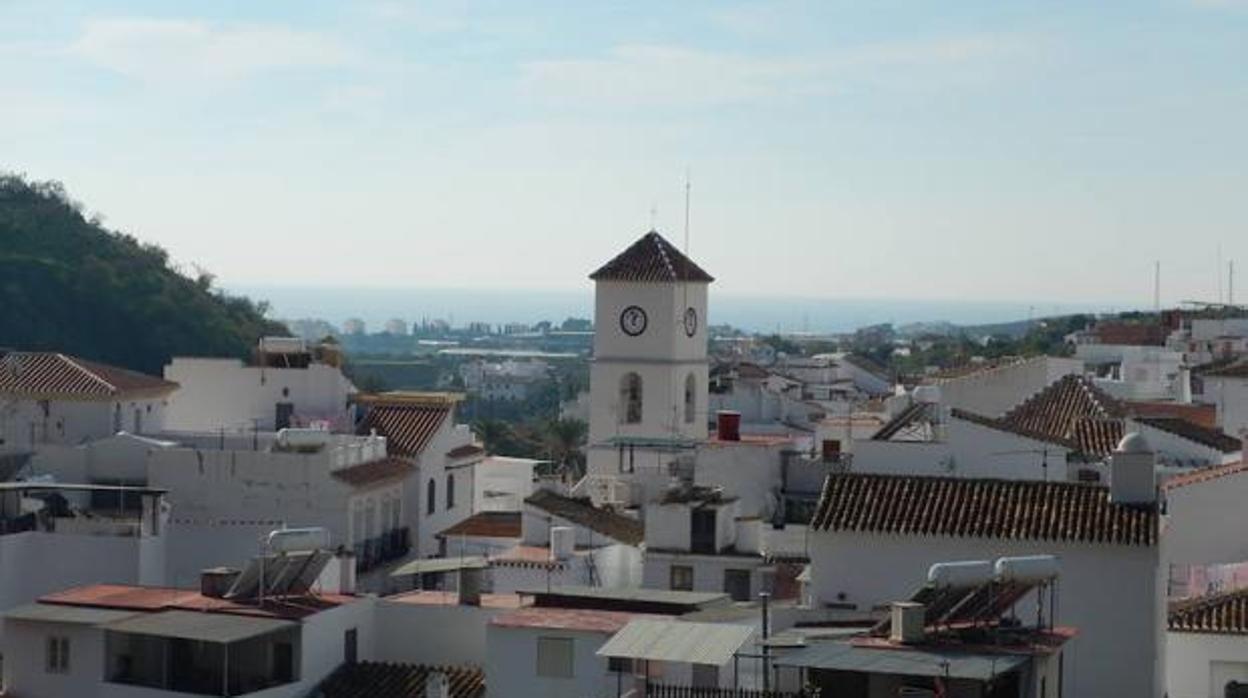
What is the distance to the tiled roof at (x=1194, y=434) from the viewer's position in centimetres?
4400

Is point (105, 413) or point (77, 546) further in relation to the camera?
point (105, 413)

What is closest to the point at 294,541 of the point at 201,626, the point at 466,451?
the point at 201,626

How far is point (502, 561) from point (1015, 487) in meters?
8.47

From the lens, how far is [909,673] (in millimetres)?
22000

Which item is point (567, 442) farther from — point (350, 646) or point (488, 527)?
point (350, 646)

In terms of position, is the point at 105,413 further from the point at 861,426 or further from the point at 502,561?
the point at 861,426

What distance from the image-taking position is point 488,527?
4084 centimetres

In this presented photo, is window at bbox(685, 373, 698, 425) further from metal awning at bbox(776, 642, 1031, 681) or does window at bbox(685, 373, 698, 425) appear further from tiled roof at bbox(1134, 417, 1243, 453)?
metal awning at bbox(776, 642, 1031, 681)

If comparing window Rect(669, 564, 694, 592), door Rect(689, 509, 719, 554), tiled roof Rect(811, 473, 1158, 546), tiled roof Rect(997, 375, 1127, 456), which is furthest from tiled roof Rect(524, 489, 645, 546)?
tiled roof Rect(811, 473, 1158, 546)

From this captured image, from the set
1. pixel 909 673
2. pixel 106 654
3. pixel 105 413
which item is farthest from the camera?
pixel 105 413

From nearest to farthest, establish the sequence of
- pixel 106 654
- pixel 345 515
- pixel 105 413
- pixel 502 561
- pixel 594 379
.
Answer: pixel 106 654 → pixel 502 561 → pixel 345 515 → pixel 105 413 → pixel 594 379

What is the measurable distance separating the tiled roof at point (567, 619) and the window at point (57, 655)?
5590 mm

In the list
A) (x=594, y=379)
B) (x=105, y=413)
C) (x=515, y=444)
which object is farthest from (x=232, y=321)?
(x=105, y=413)

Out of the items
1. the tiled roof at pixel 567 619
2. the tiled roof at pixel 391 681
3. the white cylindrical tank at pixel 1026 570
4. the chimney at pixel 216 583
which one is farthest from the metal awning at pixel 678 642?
the chimney at pixel 216 583
